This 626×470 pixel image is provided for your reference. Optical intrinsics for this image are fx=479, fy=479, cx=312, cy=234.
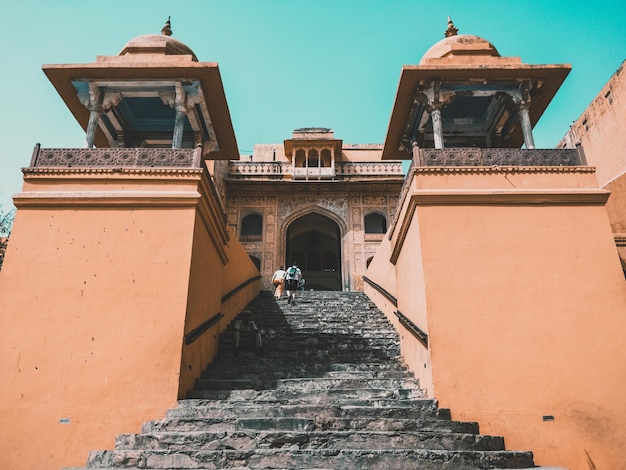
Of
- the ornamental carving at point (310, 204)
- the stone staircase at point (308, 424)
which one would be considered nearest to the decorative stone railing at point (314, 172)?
the ornamental carving at point (310, 204)

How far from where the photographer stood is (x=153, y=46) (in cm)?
1006

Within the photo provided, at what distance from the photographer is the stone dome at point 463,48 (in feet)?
33.6

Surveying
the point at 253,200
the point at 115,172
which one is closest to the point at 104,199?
the point at 115,172

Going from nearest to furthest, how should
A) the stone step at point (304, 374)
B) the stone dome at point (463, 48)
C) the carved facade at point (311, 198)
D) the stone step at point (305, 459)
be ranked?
the stone step at point (305, 459), the stone step at point (304, 374), the stone dome at point (463, 48), the carved facade at point (311, 198)

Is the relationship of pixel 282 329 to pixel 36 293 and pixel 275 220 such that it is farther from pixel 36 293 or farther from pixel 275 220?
pixel 275 220

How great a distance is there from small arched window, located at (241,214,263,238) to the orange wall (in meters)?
11.2

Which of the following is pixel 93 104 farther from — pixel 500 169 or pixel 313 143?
pixel 313 143

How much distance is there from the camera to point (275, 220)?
1859 centimetres

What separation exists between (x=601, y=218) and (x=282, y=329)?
5858 millimetres

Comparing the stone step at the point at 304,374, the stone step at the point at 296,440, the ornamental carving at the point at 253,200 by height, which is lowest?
the stone step at the point at 296,440

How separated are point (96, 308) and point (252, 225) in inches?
506

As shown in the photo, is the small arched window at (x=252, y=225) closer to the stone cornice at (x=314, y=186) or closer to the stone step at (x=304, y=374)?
the stone cornice at (x=314, y=186)

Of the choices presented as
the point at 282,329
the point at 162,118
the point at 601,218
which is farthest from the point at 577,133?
the point at 162,118

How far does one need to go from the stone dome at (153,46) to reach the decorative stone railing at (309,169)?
8.76 meters
